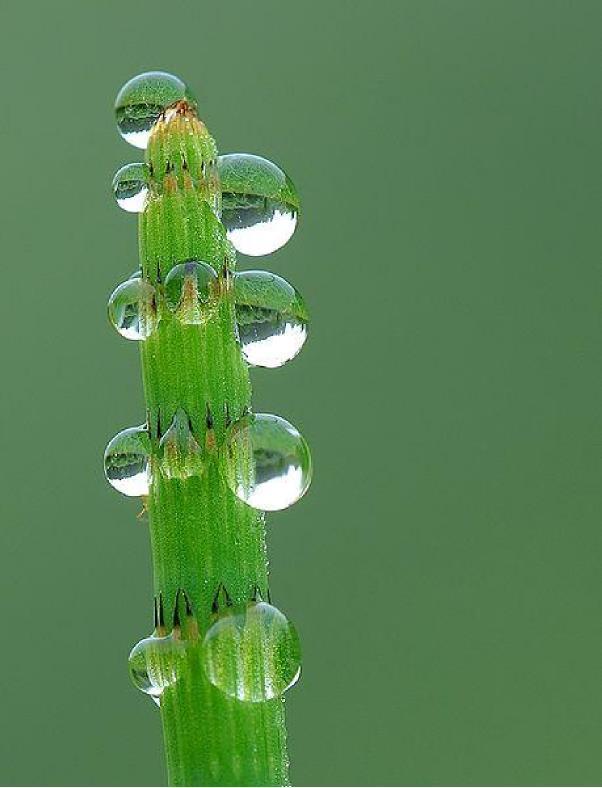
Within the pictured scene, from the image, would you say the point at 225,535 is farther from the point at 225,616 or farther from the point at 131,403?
the point at 131,403

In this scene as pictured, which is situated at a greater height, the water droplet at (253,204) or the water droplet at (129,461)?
the water droplet at (253,204)

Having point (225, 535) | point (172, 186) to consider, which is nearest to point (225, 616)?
point (225, 535)

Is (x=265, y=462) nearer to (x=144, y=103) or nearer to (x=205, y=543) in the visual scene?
(x=205, y=543)

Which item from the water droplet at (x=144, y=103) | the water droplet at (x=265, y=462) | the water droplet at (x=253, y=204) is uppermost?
the water droplet at (x=144, y=103)

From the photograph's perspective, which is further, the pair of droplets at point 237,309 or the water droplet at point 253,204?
the water droplet at point 253,204

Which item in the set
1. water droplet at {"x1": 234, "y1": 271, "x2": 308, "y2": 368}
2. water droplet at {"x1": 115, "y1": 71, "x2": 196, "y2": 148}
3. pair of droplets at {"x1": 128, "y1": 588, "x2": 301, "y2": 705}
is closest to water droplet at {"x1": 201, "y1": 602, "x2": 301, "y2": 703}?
pair of droplets at {"x1": 128, "y1": 588, "x2": 301, "y2": 705}

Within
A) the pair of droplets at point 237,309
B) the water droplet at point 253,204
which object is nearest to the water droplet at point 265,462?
the pair of droplets at point 237,309

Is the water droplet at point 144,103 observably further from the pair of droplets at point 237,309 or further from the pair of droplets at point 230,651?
the pair of droplets at point 230,651
